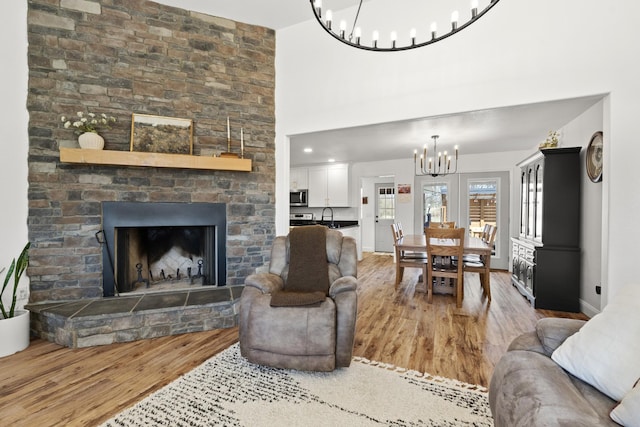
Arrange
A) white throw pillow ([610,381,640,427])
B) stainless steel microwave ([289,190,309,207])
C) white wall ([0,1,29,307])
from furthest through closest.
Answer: stainless steel microwave ([289,190,309,207]) → white wall ([0,1,29,307]) → white throw pillow ([610,381,640,427])

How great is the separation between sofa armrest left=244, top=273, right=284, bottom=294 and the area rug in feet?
1.83

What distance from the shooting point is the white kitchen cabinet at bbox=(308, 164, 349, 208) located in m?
7.08

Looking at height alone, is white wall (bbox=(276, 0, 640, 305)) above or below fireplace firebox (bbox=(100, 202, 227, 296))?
above

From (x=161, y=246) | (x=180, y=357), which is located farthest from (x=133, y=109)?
(x=180, y=357)

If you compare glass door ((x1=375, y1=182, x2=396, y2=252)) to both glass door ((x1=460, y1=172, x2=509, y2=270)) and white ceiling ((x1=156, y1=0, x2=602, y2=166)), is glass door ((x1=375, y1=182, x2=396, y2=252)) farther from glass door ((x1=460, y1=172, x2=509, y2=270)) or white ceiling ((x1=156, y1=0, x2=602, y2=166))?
glass door ((x1=460, y1=172, x2=509, y2=270))

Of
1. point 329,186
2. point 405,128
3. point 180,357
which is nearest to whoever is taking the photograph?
point 180,357

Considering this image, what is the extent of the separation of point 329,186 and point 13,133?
5419 mm

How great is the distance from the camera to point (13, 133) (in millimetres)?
2746

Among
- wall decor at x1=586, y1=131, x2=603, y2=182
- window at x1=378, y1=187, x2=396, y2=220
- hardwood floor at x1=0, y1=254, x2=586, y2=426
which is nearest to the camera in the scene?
hardwood floor at x1=0, y1=254, x2=586, y2=426

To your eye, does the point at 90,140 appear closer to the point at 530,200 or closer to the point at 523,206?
the point at 530,200

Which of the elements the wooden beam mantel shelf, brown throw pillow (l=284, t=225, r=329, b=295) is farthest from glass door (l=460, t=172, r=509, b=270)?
the wooden beam mantel shelf

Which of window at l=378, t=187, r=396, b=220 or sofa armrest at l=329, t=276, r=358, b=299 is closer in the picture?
sofa armrest at l=329, t=276, r=358, b=299

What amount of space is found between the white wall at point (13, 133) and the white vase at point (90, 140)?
0.50 m

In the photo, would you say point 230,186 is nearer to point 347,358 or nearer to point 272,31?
point 272,31
